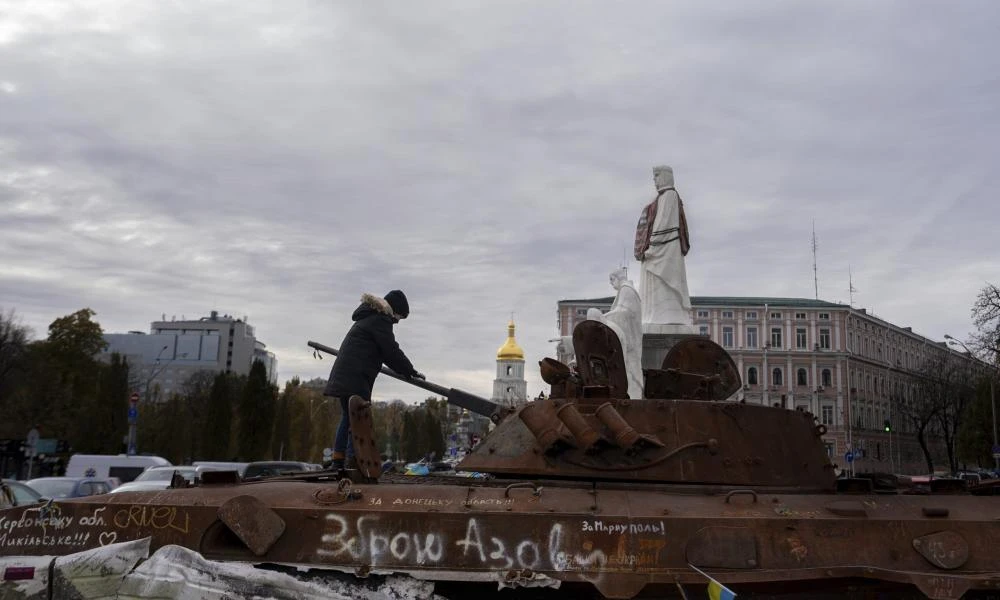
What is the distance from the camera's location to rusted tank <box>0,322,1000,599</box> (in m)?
5.49

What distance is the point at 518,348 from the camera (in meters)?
103

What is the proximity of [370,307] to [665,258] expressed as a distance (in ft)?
42.8

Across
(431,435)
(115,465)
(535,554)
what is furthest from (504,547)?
(431,435)

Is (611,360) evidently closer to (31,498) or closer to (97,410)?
(31,498)

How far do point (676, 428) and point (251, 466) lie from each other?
1545 centimetres

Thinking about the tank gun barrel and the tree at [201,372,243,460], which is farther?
the tree at [201,372,243,460]

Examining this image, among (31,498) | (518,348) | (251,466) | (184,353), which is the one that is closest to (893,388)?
(518,348)

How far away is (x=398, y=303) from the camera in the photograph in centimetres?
865

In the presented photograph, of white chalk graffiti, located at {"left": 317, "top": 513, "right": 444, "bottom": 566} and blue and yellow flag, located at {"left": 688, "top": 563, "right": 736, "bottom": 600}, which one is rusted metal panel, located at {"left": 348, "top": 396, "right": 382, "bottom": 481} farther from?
blue and yellow flag, located at {"left": 688, "top": 563, "right": 736, "bottom": 600}

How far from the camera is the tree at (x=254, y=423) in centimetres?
4778

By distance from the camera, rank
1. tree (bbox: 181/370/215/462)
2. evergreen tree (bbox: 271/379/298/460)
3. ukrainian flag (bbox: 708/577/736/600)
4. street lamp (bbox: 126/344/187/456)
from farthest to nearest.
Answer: evergreen tree (bbox: 271/379/298/460) < tree (bbox: 181/370/215/462) < street lamp (bbox: 126/344/187/456) < ukrainian flag (bbox: 708/577/736/600)

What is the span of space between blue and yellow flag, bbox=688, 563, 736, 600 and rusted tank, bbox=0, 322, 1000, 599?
0.11 meters

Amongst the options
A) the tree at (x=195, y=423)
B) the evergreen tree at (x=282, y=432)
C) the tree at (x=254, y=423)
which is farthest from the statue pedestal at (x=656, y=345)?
the evergreen tree at (x=282, y=432)

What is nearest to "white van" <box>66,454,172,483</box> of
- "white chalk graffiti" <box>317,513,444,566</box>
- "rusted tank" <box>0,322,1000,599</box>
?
"rusted tank" <box>0,322,1000,599</box>
